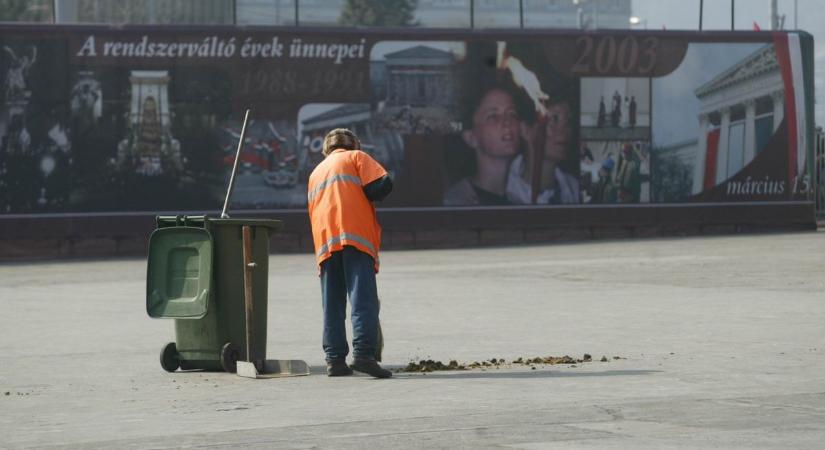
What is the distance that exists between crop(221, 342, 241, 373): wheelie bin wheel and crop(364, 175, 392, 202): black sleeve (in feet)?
4.50

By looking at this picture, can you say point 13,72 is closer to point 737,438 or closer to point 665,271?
point 665,271

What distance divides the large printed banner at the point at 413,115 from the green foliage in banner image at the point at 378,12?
0.58 m

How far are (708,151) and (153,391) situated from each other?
24.6 meters

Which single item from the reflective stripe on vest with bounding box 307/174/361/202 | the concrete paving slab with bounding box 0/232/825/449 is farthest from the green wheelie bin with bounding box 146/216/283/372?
the reflective stripe on vest with bounding box 307/174/361/202

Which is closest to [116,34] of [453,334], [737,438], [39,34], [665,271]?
[39,34]

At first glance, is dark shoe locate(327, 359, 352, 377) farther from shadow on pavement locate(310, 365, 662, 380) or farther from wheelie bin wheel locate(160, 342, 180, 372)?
wheelie bin wheel locate(160, 342, 180, 372)

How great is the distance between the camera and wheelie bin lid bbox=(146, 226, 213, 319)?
10672mm

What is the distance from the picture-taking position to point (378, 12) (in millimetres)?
31844

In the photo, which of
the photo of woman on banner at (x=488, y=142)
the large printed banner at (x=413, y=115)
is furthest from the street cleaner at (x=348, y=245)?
the photo of woman on banner at (x=488, y=142)

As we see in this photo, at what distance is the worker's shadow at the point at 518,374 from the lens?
1000 centimetres

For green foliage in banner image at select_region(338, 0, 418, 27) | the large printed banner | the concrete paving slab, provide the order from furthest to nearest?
1. green foliage in banner image at select_region(338, 0, 418, 27)
2. the large printed banner
3. the concrete paving slab

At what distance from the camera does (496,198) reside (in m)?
31.9

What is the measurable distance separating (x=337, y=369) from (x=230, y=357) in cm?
78

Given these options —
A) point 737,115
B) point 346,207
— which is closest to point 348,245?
point 346,207
